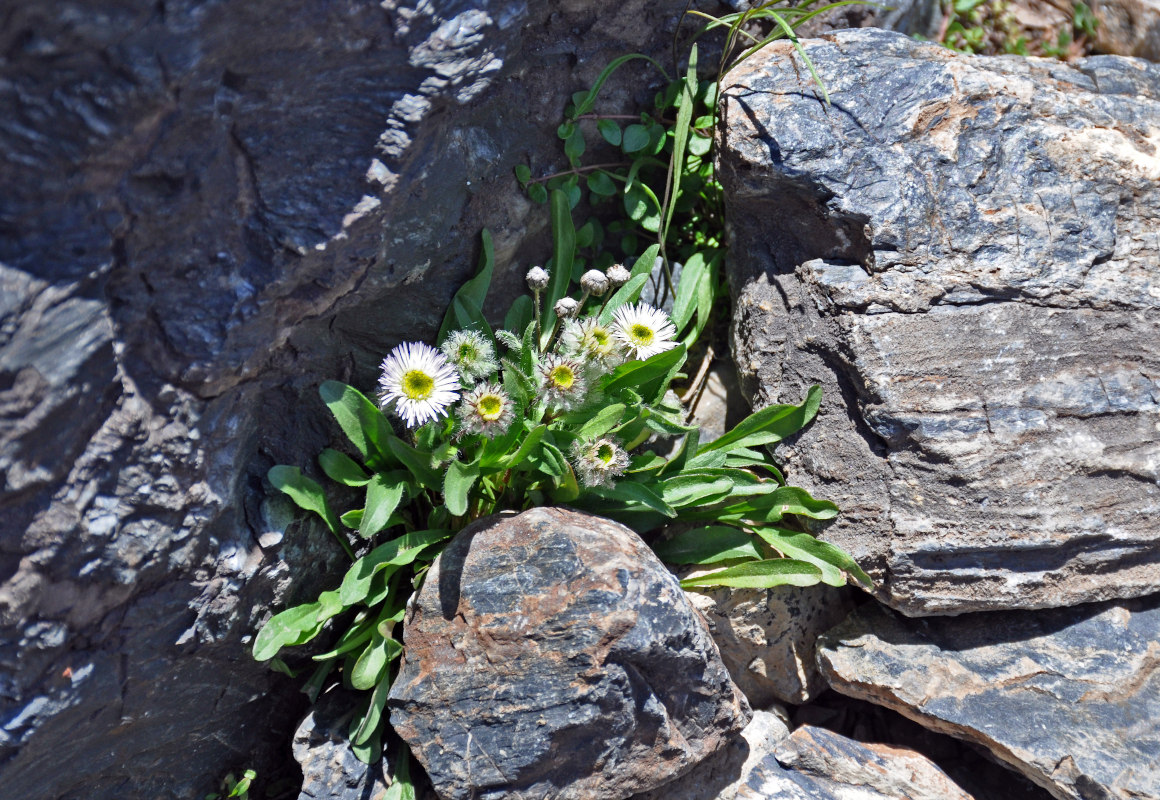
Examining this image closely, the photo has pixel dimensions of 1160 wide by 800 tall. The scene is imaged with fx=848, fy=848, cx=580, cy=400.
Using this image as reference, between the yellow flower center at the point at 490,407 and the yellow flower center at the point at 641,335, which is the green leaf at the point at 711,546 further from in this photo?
the yellow flower center at the point at 490,407

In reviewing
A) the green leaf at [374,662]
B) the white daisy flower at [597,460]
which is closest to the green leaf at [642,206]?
the white daisy flower at [597,460]

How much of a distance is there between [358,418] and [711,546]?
47.6 inches

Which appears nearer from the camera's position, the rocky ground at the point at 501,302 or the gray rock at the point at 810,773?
the rocky ground at the point at 501,302

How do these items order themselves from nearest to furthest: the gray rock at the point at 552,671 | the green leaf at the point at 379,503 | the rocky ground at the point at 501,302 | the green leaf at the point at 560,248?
the rocky ground at the point at 501,302 → the gray rock at the point at 552,671 → the green leaf at the point at 379,503 → the green leaf at the point at 560,248

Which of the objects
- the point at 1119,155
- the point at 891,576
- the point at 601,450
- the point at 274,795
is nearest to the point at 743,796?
the point at 891,576

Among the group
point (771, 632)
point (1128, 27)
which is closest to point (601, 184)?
point (771, 632)

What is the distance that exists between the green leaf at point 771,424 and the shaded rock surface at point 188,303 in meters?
1.07

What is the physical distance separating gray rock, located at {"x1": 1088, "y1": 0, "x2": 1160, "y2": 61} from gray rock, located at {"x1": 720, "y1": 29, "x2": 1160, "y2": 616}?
154 centimetres

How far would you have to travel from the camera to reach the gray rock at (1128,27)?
405cm

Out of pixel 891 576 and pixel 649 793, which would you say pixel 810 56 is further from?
pixel 649 793

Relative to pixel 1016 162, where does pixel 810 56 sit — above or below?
above

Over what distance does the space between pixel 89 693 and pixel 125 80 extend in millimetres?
1518

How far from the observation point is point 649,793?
255 centimetres

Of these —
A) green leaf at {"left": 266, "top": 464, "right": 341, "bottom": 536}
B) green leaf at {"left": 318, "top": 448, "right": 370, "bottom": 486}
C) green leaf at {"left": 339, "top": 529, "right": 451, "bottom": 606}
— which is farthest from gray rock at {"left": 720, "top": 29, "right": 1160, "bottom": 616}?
green leaf at {"left": 266, "top": 464, "right": 341, "bottom": 536}
